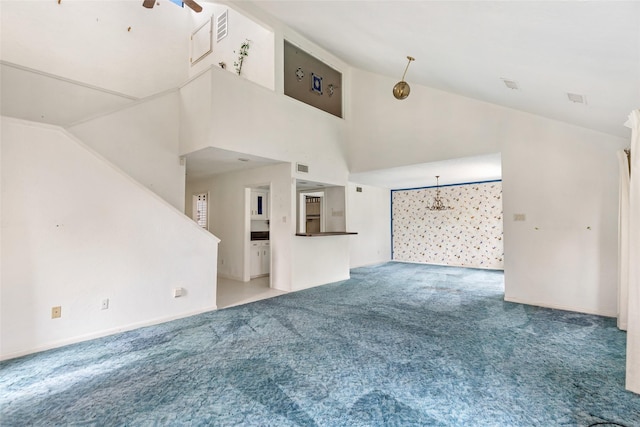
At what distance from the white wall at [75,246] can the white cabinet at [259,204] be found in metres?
2.93

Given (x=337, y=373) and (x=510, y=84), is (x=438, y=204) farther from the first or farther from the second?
(x=337, y=373)

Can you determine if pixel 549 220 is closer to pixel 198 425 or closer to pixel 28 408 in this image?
pixel 198 425

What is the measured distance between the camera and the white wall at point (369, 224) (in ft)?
26.9

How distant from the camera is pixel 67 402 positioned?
2.09 metres

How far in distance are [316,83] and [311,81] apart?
158 millimetres

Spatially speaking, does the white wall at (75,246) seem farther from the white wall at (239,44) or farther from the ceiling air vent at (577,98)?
the ceiling air vent at (577,98)

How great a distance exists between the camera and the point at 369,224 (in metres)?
8.75

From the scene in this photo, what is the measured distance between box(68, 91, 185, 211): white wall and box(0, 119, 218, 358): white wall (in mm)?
1216

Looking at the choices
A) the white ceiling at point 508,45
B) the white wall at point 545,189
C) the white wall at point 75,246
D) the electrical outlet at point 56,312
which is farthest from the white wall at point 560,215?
the electrical outlet at point 56,312

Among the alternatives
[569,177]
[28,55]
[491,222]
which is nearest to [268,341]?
[569,177]

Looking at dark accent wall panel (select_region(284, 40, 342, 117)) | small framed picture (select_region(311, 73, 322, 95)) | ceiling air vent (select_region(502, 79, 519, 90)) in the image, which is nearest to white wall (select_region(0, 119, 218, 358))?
dark accent wall panel (select_region(284, 40, 342, 117))

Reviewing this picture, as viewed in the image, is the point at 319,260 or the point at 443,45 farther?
the point at 319,260

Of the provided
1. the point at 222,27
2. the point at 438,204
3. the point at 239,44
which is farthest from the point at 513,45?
the point at 438,204

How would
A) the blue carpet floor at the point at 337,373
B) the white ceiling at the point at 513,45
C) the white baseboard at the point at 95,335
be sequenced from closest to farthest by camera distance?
the white ceiling at the point at 513,45, the blue carpet floor at the point at 337,373, the white baseboard at the point at 95,335
